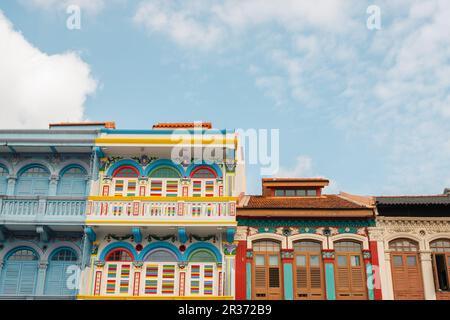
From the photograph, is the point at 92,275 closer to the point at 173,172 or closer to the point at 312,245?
the point at 173,172

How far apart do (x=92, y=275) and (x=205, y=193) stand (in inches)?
205

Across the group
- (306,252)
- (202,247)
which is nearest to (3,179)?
(202,247)

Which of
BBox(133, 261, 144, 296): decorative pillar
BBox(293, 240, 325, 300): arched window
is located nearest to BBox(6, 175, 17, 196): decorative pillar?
BBox(133, 261, 144, 296): decorative pillar

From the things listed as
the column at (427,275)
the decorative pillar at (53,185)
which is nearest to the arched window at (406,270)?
the column at (427,275)

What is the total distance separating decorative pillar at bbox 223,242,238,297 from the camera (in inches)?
803

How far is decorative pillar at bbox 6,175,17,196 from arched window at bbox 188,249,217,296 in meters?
7.44

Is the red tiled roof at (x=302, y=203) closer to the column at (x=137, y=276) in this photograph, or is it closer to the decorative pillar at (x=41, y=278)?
the column at (x=137, y=276)

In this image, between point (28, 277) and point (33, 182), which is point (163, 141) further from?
point (28, 277)

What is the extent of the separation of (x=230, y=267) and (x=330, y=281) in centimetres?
369

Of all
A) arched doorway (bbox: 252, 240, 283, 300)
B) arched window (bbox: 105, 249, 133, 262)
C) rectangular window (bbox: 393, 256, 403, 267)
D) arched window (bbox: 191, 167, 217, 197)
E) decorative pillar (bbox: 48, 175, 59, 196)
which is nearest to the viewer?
arched doorway (bbox: 252, 240, 283, 300)

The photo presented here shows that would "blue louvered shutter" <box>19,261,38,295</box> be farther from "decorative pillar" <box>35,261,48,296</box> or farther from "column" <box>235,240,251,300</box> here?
"column" <box>235,240,251,300</box>

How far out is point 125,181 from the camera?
22344mm
